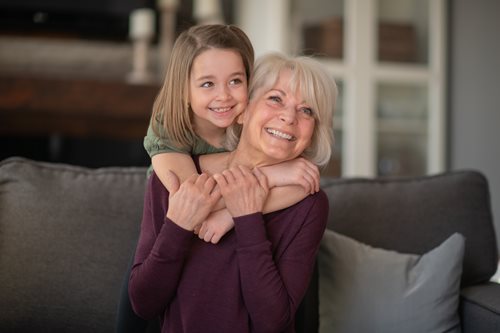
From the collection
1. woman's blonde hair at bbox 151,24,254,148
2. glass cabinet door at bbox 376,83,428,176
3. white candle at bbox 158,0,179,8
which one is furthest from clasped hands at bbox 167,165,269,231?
white candle at bbox 158,0,179,8

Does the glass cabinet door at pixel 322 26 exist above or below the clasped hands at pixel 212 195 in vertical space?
above

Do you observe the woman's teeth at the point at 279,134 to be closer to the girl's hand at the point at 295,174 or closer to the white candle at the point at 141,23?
the girl's hand at the point at 295,174

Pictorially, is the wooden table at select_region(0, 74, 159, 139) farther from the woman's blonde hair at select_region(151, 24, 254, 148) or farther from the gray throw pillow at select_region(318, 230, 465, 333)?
the woman's blonde hair at select_region(151, 24, 254, 148)

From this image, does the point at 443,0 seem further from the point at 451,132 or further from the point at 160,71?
the point at 160,71

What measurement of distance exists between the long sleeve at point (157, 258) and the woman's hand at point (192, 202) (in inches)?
0.6

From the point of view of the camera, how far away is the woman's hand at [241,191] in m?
1.15

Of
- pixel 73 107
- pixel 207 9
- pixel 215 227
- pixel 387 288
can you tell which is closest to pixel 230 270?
pixel 215 227

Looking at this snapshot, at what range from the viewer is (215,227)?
1171mm

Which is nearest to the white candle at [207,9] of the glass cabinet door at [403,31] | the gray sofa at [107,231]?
the glass cabinet door at [403,31]

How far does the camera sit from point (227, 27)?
3.97 feet

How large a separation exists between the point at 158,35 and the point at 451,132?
2029 mm

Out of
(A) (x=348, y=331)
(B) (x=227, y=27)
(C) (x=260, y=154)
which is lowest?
(A) (x=348, y=331)

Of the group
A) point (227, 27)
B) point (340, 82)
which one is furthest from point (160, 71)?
point (227, 27)

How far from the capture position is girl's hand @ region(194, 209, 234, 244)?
46.0 inches
